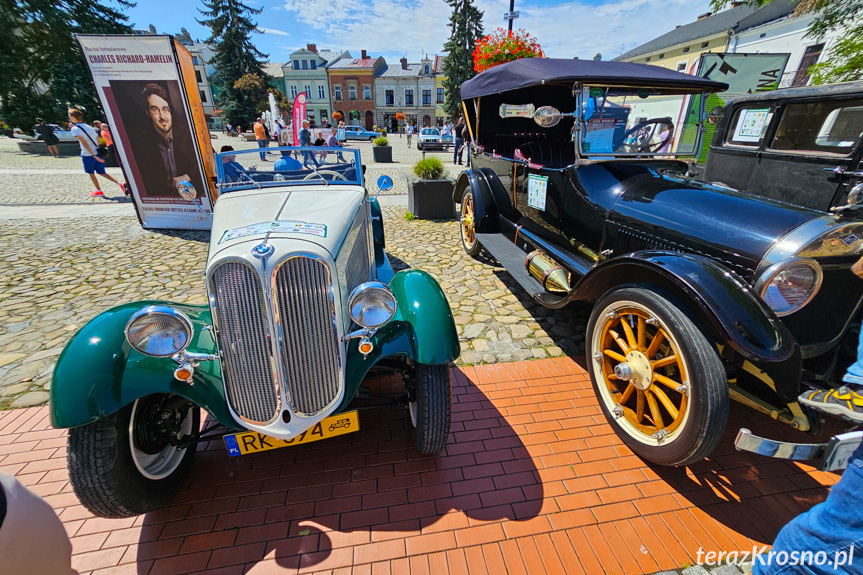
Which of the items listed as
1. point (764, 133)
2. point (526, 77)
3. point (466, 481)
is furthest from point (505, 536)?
point (764, 133)

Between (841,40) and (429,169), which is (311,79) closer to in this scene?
(429,169)

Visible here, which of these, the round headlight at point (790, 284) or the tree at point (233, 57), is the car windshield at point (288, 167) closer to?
the round headlight at point (790, 284)

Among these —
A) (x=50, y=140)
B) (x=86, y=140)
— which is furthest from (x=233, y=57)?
(x=86, y=140)

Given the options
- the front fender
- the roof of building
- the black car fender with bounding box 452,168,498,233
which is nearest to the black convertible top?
the black car fender with bounding box 452,168,498,233

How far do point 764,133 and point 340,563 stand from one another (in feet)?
16.6

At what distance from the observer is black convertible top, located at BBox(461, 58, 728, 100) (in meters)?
3.21

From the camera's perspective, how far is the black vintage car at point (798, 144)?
3.04 meters

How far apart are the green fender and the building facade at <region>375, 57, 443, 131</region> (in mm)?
45141

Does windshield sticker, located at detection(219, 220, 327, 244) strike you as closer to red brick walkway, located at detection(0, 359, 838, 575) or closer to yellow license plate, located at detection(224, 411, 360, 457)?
yellow license plate, located at detection(224, 411, 360, 457)

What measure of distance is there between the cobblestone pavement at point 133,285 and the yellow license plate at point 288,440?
5.08ft

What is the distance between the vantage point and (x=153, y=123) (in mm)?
6371

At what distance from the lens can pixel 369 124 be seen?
151 ft

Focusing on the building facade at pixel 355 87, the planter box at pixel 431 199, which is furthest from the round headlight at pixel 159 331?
the building facade at pixel 355 87

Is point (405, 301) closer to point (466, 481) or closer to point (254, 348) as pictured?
point (254, 348)
